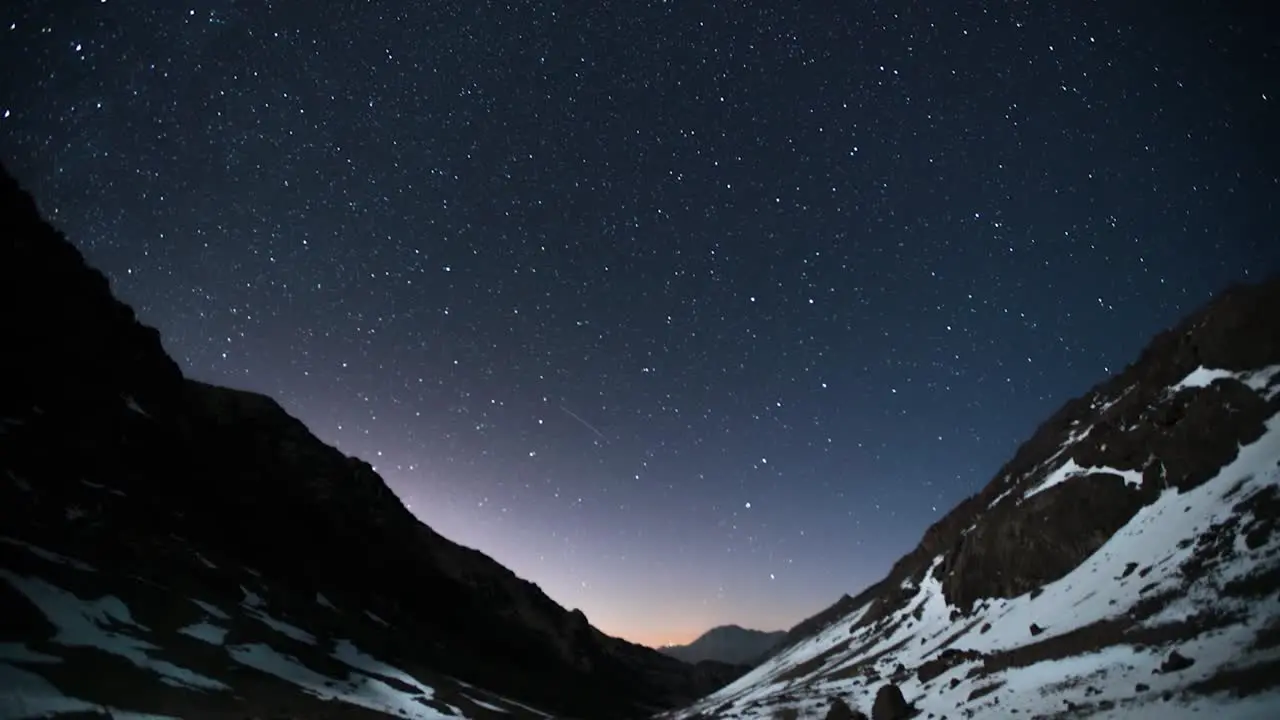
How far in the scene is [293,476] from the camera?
15038 centimetres

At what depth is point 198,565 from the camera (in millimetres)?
77125

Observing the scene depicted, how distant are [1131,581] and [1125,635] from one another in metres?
10.2

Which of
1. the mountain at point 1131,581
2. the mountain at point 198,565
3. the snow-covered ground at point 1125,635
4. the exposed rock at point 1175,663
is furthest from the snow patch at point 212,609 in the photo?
the exposed rock at point 1175,663

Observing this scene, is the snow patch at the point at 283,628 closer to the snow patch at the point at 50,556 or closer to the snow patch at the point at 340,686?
Result: the snow patch at the point at 340,686

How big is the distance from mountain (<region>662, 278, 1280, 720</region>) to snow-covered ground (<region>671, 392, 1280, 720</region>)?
0.12m

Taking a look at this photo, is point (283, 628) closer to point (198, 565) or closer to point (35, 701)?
point (198, 565)

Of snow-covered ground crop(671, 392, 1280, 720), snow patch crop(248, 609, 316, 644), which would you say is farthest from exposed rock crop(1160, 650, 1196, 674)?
snow patch crop(248, 609, 316, 644)

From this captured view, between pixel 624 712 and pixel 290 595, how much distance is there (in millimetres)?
81829

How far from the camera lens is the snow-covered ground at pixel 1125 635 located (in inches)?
912

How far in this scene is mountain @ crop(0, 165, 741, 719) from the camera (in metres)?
48.5

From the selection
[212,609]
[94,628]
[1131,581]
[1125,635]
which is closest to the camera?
[1125,635]

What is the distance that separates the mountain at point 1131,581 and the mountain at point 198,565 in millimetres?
46655

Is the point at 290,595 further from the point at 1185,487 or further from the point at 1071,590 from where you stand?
the point at 1185,487

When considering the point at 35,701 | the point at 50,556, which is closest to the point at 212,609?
the point at 50,556
